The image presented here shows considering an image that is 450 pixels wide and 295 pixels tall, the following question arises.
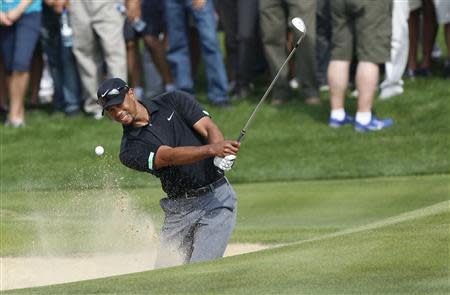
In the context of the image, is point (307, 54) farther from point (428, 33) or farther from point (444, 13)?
point (428, 33)

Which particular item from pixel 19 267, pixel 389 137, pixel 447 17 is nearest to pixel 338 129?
pixel 389 137

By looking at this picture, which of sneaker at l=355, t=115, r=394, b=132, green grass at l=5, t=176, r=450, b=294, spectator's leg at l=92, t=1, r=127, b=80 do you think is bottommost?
sneaker at l=355, t=115, r=394, b=132

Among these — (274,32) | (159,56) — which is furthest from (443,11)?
(159,56)

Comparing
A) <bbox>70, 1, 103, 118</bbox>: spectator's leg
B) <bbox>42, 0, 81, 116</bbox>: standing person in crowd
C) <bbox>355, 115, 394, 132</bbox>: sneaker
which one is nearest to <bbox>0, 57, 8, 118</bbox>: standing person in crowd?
<bbox>42, 0, 81, 116</bbox>: standing person in crowd

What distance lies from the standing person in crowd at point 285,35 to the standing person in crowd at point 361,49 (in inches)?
24.4

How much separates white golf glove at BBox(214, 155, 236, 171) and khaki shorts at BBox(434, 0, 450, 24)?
7.74 meters

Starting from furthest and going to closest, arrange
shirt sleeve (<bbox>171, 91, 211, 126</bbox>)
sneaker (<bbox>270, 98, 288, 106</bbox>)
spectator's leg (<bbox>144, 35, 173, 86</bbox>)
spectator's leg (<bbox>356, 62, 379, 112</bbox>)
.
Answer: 1. spectator's leg (<bbox>144, 35, 173, 86</bbox>)
2. sneaker (<bbox>270, 98, 288, 106</bbox>)
3. spectator's leg (<bbox>356, 62, 379, 112</bbox>)
4. shirt sleeve (<bbox>171, 91, 211, 126</bbox>)

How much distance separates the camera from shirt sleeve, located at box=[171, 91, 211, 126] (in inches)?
357

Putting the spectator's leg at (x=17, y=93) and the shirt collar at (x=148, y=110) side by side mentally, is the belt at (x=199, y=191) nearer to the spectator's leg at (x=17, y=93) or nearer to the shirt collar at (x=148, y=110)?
the shirt collar at (x=148, y=110)

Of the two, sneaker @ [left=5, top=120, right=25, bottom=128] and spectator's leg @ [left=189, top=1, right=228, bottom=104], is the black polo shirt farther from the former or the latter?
sneaker @ [left=5, top=120, right=25, bottom=128]

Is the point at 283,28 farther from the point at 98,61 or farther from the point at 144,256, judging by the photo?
the point at 144,256

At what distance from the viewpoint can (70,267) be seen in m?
10.4

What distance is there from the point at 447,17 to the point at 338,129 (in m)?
2.43

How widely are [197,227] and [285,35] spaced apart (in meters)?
6.31
